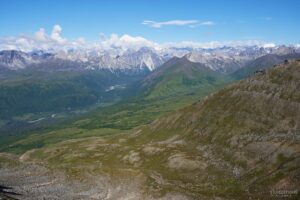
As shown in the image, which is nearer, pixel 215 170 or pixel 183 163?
pixel 215 170

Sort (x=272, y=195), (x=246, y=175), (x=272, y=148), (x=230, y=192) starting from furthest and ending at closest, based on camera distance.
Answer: (x=272, y=148)
(x=246, y=175)
(x=230, y=192)
(x=272, y=195)

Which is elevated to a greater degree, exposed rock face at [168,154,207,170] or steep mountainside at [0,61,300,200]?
steep mountainside at [0,61,300,200]

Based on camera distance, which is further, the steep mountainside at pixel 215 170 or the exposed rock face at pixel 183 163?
the exposed rock face at pixel 183 163

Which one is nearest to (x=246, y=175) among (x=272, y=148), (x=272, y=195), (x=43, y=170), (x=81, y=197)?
(x=272, y=148)

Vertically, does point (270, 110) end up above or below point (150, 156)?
above

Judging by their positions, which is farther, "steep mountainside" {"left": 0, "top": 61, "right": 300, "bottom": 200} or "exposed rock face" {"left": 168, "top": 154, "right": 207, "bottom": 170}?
"exposed rock face" {"left": 168, "top": 154, "right": 207, "bottom": 170}

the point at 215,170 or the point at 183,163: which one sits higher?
the point at 215,170

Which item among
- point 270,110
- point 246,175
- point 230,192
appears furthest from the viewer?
point 270,110

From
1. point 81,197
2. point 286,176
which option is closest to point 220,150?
point 286,176

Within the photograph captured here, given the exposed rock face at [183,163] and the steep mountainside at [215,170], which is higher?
the steep mountainside at [215,170]

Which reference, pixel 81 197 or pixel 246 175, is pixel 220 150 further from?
pixel 81 197

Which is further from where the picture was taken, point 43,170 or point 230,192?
point 43,170
